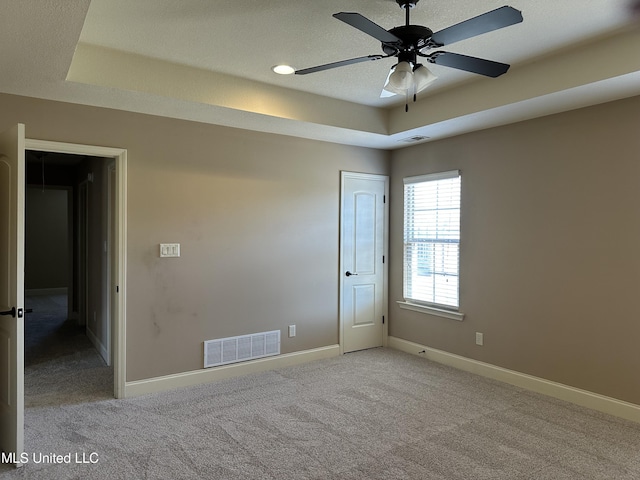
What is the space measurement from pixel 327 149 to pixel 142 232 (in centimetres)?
217

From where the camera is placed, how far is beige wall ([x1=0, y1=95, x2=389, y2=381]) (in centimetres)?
382

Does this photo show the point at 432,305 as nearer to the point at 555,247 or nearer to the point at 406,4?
the point at 555,247

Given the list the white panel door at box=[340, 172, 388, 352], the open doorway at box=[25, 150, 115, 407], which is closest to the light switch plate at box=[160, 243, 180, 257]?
the open doorway at box=[25, 150, 115, 407]

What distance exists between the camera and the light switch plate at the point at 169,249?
3975 millimetres

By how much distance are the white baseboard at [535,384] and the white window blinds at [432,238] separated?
542mm

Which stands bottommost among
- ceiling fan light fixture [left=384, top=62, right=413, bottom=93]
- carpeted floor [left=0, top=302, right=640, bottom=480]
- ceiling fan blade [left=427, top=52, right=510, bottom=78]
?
carpeted floor [left=0, top=302, right=640, bottom=480]

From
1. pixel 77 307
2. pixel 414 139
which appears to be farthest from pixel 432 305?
pixel 77 307

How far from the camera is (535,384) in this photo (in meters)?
4.00

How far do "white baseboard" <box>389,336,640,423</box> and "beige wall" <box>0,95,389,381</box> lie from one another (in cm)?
112

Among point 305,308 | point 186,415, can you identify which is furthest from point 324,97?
point 186,415

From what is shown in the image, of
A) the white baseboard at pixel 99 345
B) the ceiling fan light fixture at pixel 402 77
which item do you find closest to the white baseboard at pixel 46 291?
the white baseboard at pixel 99 345

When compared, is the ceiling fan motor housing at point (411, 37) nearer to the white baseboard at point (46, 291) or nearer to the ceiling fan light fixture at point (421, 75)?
the ceiling fan light fixture at point (421, 75)

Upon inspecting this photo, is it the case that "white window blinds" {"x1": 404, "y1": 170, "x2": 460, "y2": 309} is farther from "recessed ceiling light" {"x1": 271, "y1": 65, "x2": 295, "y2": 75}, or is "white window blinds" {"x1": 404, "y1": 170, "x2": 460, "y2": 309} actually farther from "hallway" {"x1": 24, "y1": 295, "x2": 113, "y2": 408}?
"hallway" {"x1": 24, "y1": 295, "x2": 113, "y2": 408}

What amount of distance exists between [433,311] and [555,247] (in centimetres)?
150
